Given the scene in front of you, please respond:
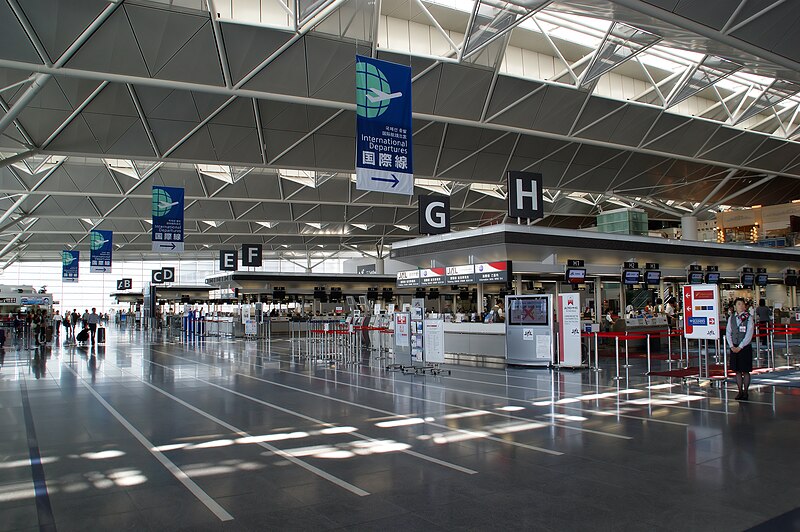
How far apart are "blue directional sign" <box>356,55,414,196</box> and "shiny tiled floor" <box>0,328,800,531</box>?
4.31 m

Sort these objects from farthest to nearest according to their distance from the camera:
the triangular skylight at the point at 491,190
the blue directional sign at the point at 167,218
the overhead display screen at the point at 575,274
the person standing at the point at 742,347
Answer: the triangular skylight at the point at 491,190, the overhead display screen at the point at 575,274, the blue directional sign at the point at 167,218, the person standing at the point at 742,347

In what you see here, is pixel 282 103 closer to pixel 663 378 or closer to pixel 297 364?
pixel 297 364

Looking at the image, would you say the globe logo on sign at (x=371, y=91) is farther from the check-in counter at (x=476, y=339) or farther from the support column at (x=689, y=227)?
the support column at (x=689, y=227)

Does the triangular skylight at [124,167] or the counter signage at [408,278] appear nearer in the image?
the counter signage at [408,278]

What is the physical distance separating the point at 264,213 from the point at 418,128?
717 inches

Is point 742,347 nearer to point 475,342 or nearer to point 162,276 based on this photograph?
point 475,342

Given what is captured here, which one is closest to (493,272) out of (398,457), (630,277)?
(630,277)

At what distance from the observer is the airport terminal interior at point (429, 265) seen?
19.1ft

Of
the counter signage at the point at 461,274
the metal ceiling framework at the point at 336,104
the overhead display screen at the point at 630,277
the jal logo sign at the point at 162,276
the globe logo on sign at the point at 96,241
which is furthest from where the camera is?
the jal logo sign at the point at 162,276

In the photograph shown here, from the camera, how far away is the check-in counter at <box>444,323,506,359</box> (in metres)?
18.4

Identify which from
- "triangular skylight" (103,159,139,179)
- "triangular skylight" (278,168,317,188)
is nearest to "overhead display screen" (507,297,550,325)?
"triangular skylight" (278,168,317,188)

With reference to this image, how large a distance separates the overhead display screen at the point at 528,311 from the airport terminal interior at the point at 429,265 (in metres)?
0.07

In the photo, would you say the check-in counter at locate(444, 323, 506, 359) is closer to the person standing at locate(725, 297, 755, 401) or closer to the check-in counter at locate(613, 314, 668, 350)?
the check-in counter at locate(613, 314, 668, 350)

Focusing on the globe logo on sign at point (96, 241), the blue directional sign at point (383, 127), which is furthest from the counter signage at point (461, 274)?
the globe logo on sign at point (96, 241)
